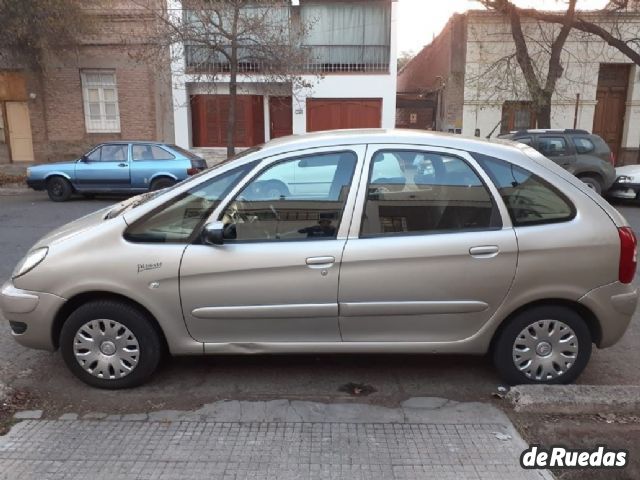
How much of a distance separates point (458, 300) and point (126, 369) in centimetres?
231

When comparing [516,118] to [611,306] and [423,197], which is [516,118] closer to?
[611,306]

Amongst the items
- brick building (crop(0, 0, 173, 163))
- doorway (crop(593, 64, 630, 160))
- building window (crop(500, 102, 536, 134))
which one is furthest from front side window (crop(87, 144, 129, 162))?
doorway (crop(593, 64, 630, 160))

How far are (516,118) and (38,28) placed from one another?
603 inches

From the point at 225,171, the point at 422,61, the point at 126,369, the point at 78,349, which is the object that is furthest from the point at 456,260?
the point at 422,61

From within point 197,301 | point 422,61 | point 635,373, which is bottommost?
point 635,373

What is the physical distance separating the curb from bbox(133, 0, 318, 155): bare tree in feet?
42.7

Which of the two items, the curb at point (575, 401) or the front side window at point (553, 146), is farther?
the front side window at point (553, 146)

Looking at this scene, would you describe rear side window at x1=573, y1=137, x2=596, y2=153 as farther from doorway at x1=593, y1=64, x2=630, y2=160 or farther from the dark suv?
doorway at x1=593, y1=64, x2=630, y2=160

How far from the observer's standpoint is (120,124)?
19.0 meters

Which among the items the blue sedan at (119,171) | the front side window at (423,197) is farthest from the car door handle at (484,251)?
the blue sedan at (119,171)

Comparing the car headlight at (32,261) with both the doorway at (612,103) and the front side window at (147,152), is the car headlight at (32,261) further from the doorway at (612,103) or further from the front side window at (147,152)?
the doorway at (612,103)

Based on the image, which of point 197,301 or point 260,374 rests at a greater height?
point 197,301

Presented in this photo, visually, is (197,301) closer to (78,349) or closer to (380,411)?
(78,349)

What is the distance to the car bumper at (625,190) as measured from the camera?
11953mm
